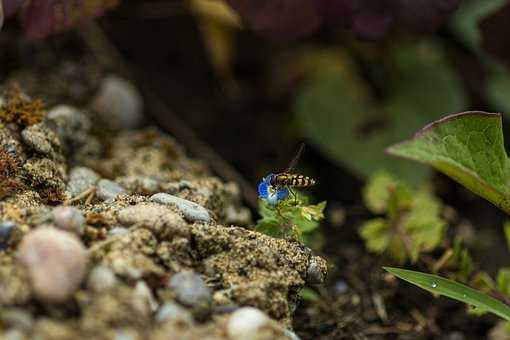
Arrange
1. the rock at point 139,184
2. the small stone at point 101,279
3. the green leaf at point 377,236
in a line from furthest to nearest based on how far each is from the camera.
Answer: the green leaf at point 377,236 → the rock at point 139,184 → the small stone at point 101,279

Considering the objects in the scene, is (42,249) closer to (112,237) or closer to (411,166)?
(112,237)

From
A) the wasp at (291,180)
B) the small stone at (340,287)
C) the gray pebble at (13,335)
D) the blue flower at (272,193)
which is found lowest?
the small stone at (340,287)

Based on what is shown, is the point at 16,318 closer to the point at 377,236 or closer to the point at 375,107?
the point at 377,236

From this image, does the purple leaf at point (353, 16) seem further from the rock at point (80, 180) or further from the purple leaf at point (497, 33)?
the rock at point (80, 180)

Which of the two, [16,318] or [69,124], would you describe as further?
[69,124]

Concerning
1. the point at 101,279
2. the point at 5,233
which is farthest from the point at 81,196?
the point at 101,279

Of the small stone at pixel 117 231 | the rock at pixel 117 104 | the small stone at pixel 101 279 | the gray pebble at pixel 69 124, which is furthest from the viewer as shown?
the rock at pixel 117 104

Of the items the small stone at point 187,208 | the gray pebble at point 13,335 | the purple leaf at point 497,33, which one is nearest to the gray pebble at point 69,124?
the small stone at point 187,208

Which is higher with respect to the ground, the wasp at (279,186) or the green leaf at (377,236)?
the wasp at (279,186)
